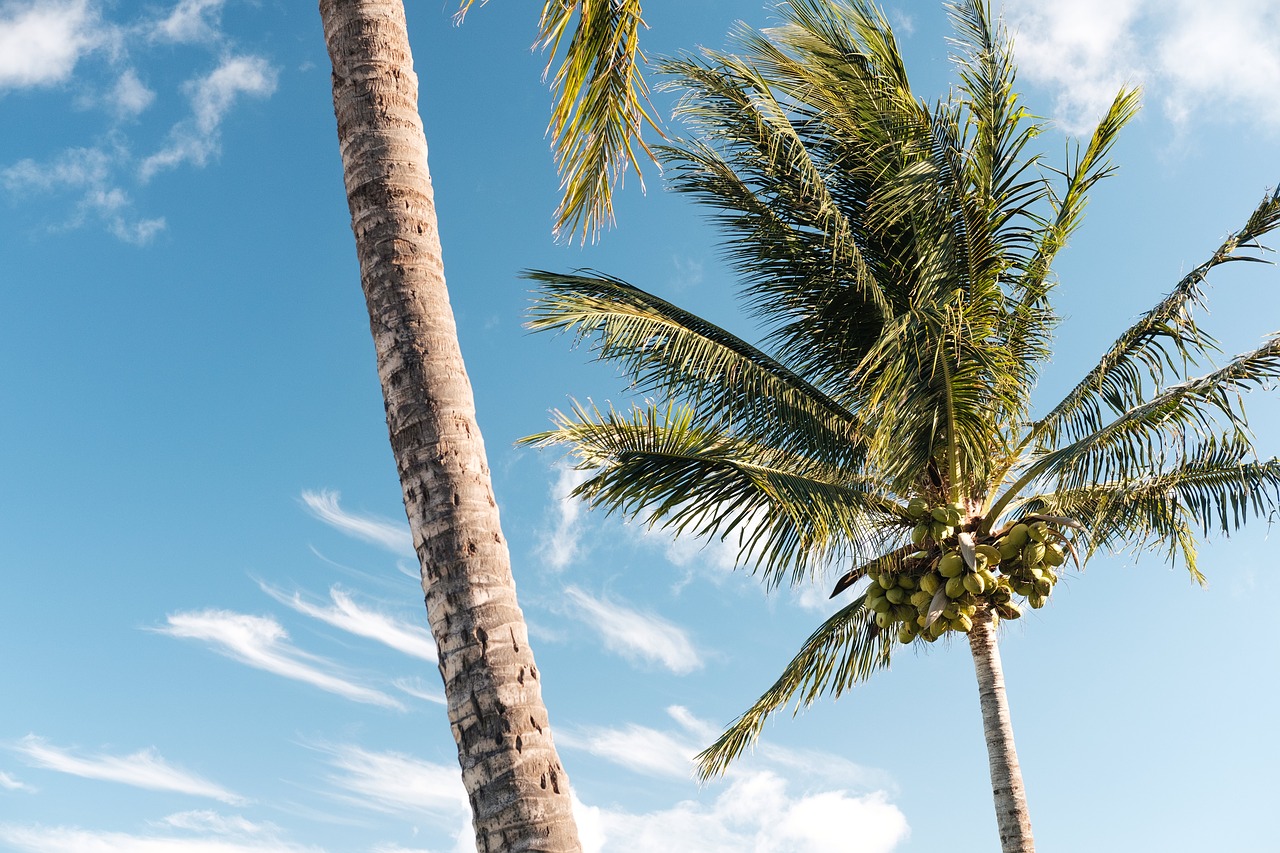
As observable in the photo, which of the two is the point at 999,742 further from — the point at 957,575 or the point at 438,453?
the point at 438,453

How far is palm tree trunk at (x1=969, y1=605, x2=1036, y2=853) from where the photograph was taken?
9227 mm

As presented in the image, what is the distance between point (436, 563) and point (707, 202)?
7527mm

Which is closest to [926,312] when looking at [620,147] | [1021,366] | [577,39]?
[1021,366]

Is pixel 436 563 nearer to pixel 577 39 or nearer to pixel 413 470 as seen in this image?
pixel 413 470

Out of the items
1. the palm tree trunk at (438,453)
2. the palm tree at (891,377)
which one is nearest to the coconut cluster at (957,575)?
the palm tree at (891,377)

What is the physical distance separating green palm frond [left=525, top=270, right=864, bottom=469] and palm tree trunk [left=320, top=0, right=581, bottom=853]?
4.94 meters

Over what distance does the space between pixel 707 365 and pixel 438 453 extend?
6093 millimetres

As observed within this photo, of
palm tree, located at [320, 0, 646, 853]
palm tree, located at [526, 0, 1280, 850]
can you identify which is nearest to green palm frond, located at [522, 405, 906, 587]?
palm tree, located at [526, 0, 1280, 850]

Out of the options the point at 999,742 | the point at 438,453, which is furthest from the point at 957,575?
the point at 438,453

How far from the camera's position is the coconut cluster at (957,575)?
9508 millimetres

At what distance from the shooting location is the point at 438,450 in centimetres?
363

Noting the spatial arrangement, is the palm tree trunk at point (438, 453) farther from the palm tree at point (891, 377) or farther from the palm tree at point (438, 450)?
the palm tree at point (891, 377)

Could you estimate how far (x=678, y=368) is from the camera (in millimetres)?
9633

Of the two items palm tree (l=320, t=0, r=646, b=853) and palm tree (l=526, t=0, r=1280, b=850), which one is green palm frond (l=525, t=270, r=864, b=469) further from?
palm tree (l=320, t=0, r=646, b=853)
